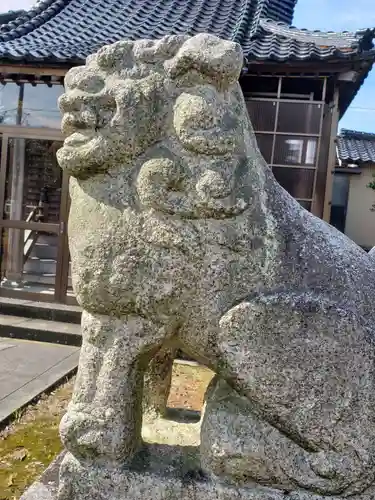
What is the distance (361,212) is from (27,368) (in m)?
13.7

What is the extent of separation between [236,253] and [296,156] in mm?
4793

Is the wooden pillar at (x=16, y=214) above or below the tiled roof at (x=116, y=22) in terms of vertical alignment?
below

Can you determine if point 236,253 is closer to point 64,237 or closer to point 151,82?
point 151,82

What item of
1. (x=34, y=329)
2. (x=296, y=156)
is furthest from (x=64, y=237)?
(x=296, y=156)

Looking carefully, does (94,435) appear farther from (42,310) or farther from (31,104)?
(31,104)

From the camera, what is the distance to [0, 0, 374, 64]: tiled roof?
6.06 metres

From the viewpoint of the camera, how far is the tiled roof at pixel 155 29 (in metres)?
6.06

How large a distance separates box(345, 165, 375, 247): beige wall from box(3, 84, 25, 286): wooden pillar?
11.4m

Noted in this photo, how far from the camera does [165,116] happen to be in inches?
62.8

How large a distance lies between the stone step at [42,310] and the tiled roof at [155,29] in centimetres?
288

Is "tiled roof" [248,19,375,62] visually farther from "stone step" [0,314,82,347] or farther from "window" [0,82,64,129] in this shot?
"stone step" [0,314,82,347]

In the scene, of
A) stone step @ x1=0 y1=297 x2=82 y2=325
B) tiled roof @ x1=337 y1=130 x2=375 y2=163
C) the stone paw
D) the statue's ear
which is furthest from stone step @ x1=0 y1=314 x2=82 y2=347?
tiled roof @ x1=337 y1=130 x2=375 y2=163

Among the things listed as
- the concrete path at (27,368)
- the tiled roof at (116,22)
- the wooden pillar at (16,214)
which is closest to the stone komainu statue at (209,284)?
the concrete path at (27,368)

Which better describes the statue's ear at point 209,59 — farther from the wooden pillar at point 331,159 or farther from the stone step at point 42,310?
the stone step at point 42,310
